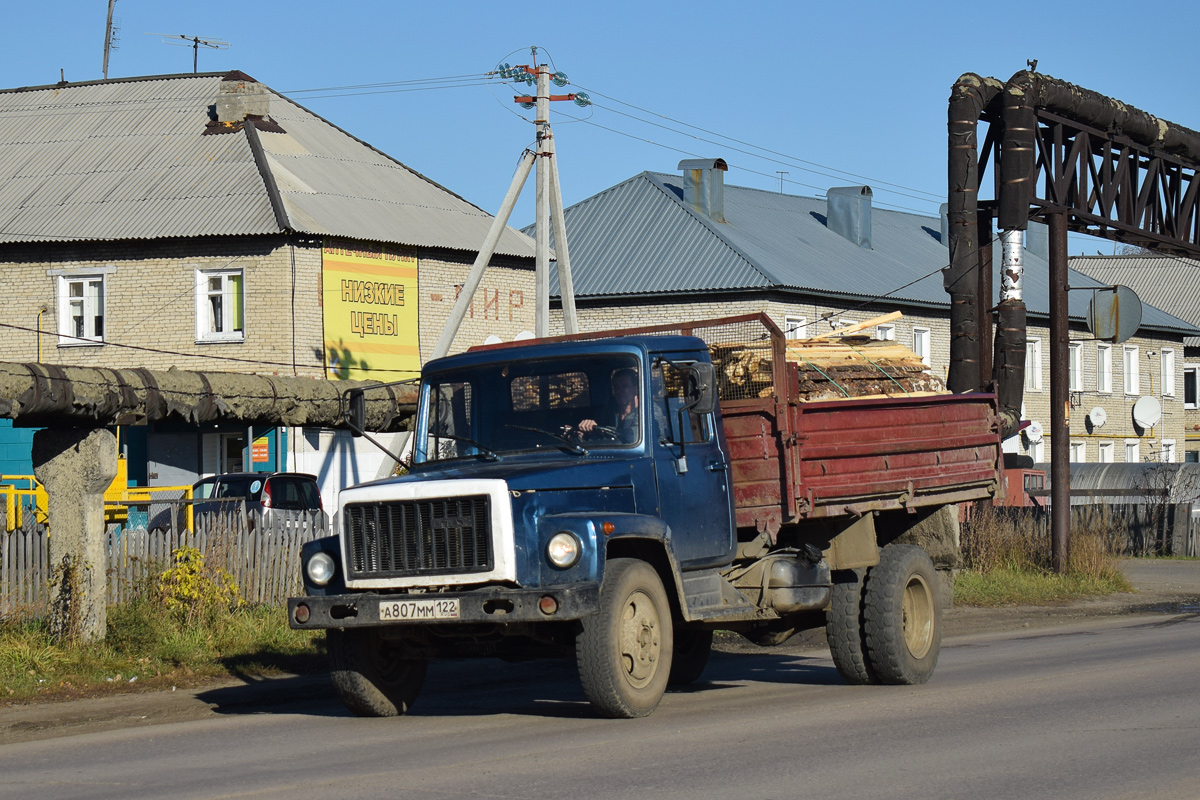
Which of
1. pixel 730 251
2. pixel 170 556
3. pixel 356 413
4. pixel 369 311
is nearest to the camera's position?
pixel 356 413

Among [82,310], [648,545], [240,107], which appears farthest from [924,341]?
[648,545]

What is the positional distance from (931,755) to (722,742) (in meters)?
1.15

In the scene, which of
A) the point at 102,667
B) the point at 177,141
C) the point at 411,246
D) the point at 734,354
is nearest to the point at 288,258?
the point at 411,246

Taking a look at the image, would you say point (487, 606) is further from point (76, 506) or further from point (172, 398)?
point (172, 398)

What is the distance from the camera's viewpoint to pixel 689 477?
9.91m

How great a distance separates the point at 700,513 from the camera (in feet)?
32.7

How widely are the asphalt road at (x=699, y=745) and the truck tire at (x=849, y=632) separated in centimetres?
20

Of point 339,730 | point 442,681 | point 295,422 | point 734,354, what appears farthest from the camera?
point 295,422

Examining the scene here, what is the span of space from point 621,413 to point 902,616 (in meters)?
2.98

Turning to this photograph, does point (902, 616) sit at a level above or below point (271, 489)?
below

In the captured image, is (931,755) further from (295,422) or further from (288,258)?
(288,258)

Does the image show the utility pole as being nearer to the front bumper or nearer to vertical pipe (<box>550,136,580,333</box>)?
vertical pipe (<box>550,136,580,333</box>)

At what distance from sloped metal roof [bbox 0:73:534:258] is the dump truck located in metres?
21.8

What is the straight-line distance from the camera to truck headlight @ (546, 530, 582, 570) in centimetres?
870
